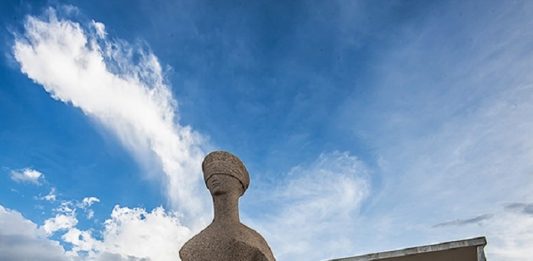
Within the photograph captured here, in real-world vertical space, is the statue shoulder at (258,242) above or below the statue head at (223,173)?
below

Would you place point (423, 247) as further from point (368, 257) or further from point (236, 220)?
point (236, 220)

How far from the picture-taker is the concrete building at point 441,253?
396 inches

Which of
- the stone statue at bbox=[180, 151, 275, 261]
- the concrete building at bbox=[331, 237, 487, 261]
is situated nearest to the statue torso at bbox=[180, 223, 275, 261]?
the stone statue at bbox=[180, 151, 275, 261]

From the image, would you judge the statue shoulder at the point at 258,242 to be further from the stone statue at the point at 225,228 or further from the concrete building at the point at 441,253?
the concrete building at the point at 441,253

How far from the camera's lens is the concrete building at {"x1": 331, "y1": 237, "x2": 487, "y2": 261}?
10062 mm

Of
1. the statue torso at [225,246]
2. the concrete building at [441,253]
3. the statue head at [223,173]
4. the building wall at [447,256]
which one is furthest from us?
the building wall at [447,256]

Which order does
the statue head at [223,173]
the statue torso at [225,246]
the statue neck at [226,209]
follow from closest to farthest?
the statue torso at [225,246], the statue neck at [226,209], the statue head at [223,173]

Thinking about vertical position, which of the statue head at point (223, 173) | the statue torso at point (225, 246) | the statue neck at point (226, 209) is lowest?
the statue torso at point (225, 246)

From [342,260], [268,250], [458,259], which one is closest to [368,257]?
[342,260]

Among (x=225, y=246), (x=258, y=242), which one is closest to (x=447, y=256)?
(x=258, y=242)

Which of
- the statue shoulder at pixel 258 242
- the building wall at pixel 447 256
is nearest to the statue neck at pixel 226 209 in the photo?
the statue shoulder at pixel 258 242

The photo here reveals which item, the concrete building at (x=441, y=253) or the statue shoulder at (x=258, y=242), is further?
the concrete building at (x=441, y=253)

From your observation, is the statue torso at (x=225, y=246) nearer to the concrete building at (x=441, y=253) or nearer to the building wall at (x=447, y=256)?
the concrete building at (x=441, y=253)

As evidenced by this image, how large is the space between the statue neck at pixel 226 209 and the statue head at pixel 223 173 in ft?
0.20
